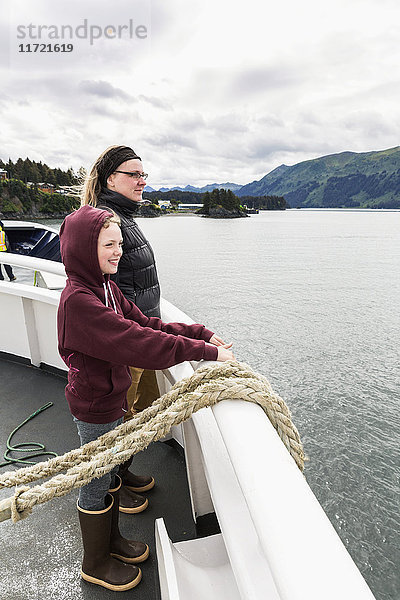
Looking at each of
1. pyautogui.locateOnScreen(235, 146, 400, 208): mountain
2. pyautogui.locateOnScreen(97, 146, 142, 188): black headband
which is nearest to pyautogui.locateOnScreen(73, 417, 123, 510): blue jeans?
pyautogui.locateOnScreen(97, 146, 142, 188): black headband

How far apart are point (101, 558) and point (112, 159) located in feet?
4.44

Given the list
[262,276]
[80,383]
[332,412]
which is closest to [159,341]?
[80,383]

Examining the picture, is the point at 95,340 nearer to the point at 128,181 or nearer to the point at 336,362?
the point at 128,181

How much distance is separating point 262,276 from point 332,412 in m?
12.7

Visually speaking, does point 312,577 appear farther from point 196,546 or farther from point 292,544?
point 196,546

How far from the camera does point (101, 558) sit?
1244mm

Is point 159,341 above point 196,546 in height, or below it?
above

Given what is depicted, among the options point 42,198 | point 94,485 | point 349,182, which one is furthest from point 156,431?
point 349,182

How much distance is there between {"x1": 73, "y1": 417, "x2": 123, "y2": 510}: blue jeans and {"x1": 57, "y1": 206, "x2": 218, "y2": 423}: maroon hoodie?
27 millimetres

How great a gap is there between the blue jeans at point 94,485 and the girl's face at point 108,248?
45 centimetres

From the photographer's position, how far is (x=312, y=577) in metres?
0.51

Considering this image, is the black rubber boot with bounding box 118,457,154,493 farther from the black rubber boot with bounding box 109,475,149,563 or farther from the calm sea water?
the calm sea water

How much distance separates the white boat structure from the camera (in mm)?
522

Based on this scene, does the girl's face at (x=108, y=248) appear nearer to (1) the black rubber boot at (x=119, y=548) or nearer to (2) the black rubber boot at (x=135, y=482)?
Answer: (1) the black rubber boot at (x=119, y=548)
